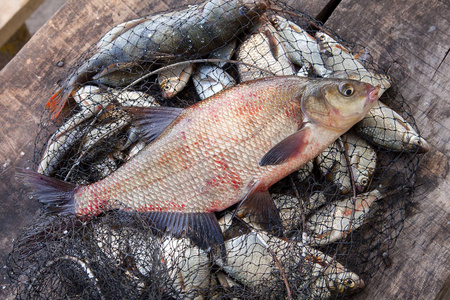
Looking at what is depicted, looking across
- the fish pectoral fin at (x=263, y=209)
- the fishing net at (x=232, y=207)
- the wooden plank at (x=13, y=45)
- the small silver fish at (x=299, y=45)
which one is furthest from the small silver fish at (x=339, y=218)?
the wooden plank at (x=13, y=45)

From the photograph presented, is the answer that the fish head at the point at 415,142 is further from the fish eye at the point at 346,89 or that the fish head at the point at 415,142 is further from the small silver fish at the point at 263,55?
the small silver fish at the point at 263,55

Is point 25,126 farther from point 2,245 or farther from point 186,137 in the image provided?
point 186,137

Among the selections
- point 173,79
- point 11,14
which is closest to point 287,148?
point 173,79

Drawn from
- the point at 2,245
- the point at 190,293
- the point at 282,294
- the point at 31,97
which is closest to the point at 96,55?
the point at 31,97

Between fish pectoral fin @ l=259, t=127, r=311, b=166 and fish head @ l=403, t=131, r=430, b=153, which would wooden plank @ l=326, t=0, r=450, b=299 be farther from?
fish pectoral fin @ l=259, t=127, r=311, b=166

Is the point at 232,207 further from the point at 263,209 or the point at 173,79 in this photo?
the point at 173,79

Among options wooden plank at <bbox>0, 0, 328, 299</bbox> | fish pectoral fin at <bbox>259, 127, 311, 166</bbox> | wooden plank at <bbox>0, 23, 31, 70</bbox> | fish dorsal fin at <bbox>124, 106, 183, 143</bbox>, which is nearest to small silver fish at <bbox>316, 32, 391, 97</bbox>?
wooden plank at <bbox>0, 0, 328, 299</bbox>
